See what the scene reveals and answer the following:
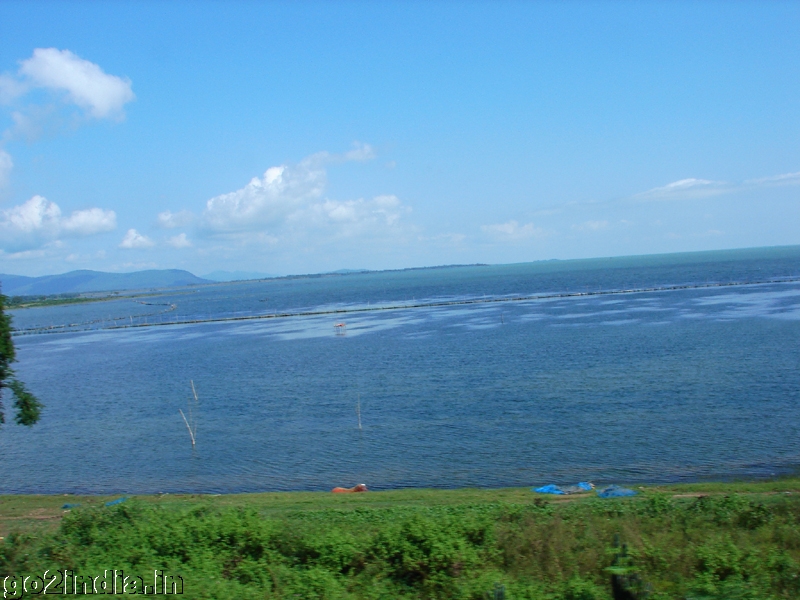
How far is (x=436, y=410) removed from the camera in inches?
1244

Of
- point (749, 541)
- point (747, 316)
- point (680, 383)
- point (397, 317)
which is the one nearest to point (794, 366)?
point (680, 383)

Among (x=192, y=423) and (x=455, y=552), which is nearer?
(x=455, y=552)

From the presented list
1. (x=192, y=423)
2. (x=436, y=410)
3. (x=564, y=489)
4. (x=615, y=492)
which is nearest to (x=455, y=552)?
(x=615, y=492)

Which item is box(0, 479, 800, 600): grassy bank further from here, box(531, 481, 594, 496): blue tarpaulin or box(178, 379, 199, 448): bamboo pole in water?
box(178, 379, 199, 448): bamboo pole in water

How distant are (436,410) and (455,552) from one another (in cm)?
2309

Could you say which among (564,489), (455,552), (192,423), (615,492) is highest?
(455,552)

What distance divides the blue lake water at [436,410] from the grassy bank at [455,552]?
10.7 meters

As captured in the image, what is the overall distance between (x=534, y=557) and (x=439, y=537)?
55.0 inches

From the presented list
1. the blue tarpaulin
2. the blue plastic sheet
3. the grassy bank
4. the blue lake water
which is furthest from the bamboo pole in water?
the blue plastic sheet

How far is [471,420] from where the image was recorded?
29.0m

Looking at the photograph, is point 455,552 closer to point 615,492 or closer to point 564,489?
point 615,492

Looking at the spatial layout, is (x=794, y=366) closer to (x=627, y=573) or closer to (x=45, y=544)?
(x=627, y=573)

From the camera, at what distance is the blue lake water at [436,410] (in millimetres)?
23188

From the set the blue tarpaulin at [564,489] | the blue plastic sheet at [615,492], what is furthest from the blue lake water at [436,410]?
the blue plastic sheet at [615,492]
